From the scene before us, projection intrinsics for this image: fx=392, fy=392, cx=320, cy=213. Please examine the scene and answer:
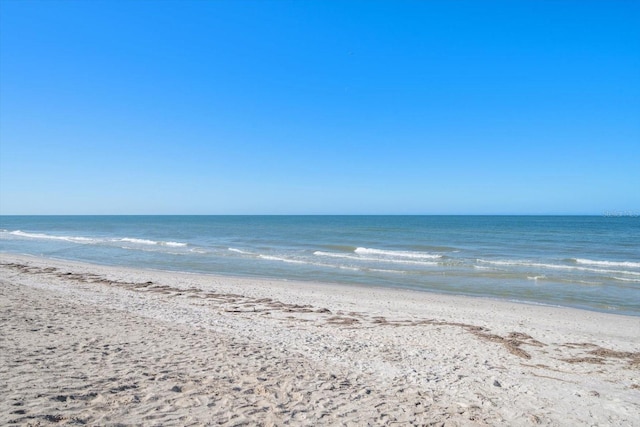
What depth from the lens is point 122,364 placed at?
20.9 ft

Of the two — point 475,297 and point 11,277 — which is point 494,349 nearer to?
point 475,297

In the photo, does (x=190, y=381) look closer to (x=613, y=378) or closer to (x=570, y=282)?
(x=613, y=378)

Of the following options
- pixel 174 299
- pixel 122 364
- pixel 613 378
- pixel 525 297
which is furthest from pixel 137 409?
pixel 525 297

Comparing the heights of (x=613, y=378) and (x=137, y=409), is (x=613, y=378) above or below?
below

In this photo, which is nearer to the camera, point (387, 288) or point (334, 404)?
point (334, 404)

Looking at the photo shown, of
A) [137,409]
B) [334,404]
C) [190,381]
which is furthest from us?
[190,381]

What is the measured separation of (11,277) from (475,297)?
19.4m

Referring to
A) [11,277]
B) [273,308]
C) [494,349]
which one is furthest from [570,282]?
[11,277]

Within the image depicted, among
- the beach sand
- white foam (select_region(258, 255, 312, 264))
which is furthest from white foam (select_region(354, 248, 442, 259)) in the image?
A: the beach sand

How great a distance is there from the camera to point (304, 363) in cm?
718

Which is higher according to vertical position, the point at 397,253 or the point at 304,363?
the point at 304,363

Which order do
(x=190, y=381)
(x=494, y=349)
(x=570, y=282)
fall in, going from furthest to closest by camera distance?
(x=570, y=282) < (x=494, y=349) < (x=190, y=381)

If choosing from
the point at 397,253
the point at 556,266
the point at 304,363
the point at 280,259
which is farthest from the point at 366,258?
the point at 304,363

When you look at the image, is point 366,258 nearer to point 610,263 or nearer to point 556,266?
point 556,266
